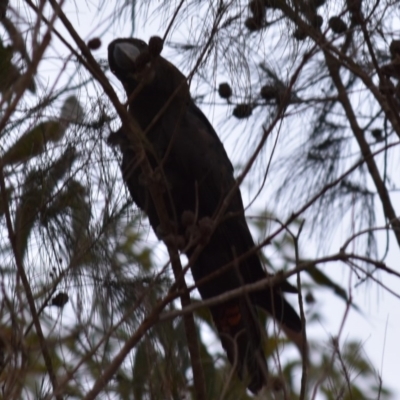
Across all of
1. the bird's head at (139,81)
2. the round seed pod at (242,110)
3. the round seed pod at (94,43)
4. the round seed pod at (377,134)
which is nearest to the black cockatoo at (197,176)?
the bird's head at (139,81)

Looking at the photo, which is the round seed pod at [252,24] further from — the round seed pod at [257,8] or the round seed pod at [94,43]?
the round seed pod at [94,43]

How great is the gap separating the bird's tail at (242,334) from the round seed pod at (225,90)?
55 cm

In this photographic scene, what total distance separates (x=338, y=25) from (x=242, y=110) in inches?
16.1

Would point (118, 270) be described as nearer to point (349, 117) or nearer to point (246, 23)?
point (246, 23)

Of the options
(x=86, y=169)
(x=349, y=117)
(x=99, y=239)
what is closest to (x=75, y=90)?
(x=86, y=169)

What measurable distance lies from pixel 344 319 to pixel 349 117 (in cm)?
143

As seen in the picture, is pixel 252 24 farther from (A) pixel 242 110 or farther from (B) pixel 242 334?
(B) pixel 242 334

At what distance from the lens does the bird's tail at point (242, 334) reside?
2275mm

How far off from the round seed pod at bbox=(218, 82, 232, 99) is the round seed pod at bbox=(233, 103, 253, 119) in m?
0.05

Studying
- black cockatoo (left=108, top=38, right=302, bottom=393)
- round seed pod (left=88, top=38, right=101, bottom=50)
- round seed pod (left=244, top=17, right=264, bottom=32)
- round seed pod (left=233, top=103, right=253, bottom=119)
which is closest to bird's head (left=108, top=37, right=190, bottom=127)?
black cockatoo (left=108, top=38, right=302, bottom=393)

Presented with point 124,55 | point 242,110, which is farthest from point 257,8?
point 124,55

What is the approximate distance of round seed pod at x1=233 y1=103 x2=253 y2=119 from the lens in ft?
7.98

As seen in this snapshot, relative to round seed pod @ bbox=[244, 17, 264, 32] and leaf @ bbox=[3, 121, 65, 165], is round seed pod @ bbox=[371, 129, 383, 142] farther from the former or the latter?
leaf @ bbox=[3, 121, 65, 165]

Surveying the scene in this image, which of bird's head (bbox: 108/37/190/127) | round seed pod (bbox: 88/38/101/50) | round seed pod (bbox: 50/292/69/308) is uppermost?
bird's head (bbox: 108/37/190/127)
